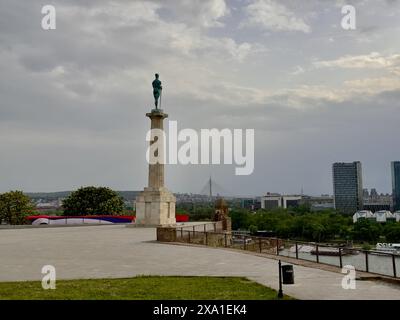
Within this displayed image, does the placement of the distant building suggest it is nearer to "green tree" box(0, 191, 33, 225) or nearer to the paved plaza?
"green tree" box(0, 191, 33, 225)

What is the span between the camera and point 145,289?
1076cm

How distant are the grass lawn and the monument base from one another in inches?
975

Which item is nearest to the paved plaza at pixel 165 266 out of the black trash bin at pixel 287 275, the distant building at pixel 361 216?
the black trash bin at pixel 287 275

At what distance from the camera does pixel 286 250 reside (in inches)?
721

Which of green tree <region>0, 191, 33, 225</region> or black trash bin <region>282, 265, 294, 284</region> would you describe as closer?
black trash bin <region>282, 265, 294, 284</region>

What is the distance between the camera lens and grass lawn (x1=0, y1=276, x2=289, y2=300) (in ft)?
32.2

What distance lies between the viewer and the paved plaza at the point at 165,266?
36.4ft

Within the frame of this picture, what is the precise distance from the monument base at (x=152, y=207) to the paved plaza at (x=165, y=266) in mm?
14848

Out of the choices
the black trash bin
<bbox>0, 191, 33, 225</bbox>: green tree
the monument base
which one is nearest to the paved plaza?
the black trash bin

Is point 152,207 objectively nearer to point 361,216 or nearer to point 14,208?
point 14,208

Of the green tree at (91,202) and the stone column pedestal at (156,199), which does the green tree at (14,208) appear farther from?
the stone column pedestal at (156,199)
